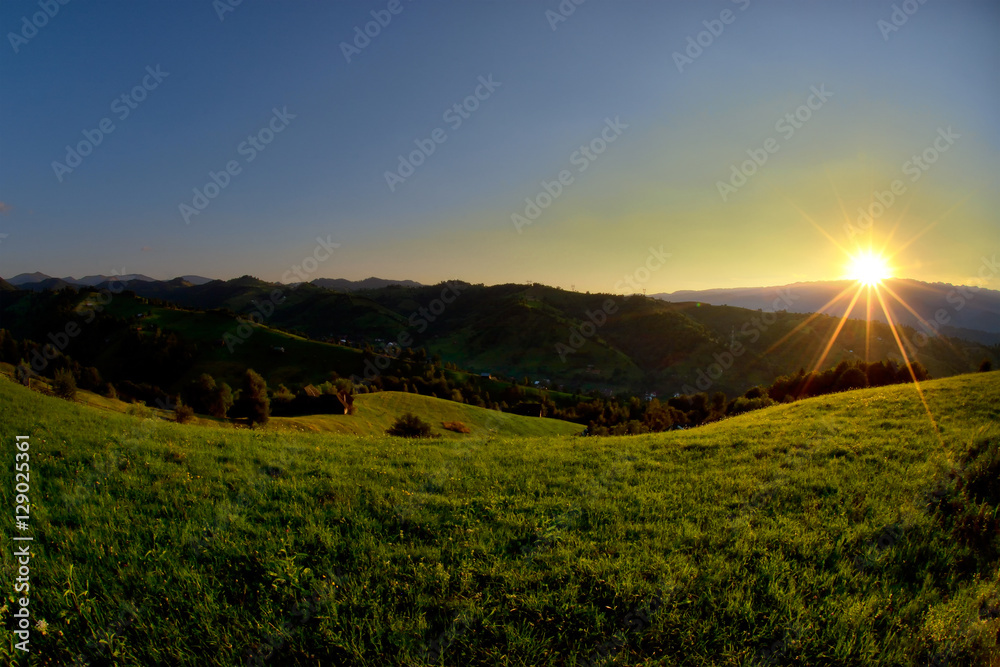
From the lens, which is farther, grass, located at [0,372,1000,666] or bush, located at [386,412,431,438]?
bush, located at [386,412,431,438]

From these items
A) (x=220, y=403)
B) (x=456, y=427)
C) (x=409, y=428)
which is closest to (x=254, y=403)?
(x=409, y=428)

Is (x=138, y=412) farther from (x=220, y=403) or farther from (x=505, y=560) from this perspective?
(x=220, y=403)

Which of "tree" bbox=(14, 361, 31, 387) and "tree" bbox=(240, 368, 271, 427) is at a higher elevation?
"tree" bbox=(14, 361, 31, 387)

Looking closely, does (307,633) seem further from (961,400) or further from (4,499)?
(961,400)

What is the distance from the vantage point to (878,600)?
475 centimetres

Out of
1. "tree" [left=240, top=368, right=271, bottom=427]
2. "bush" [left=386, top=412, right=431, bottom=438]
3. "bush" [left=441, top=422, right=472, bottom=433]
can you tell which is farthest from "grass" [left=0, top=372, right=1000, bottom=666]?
"bush" [left=441, top=422, right=472, bottom=433]

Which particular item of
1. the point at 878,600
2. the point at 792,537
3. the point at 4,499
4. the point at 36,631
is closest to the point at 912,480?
the point at 792,537

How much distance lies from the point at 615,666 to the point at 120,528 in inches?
262

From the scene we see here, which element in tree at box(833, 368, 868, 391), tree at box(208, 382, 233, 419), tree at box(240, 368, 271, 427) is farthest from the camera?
tree at box(208, 382, 233, 419)

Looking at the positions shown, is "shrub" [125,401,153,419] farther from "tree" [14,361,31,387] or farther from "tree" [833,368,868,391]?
"tree" [833,368,868,391]

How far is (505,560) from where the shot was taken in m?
5.41

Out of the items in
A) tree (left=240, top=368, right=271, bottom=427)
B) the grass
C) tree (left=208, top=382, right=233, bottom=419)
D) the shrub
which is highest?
the grass

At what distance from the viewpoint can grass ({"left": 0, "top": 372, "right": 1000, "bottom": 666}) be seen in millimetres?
4020

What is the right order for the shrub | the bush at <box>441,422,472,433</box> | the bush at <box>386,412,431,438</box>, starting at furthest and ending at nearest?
the bush at <box>441,422,472,433</box> < the bush at <box>386,412,431,438</box> < the shrub
